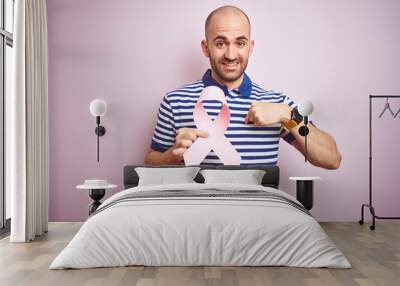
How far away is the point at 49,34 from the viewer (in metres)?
7.05

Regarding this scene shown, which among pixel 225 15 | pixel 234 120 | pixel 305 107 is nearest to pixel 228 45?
pixel 225 15

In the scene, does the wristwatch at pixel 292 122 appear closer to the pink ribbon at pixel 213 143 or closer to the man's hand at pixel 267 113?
the man's hand at pixel 267 113

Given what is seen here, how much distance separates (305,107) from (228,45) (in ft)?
3.89

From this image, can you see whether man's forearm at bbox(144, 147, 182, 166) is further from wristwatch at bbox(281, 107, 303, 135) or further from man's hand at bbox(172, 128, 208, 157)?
wristwatch at bbox(281, 107, 303, 135)

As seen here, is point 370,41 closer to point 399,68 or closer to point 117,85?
point 399,68

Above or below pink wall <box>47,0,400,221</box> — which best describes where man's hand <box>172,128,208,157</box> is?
below

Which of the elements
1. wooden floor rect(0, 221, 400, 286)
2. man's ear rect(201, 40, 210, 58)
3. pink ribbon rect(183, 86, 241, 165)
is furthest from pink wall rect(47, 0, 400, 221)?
wooden floor rect(0, 221, 400, 286)

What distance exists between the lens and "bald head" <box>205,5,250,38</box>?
6.99 metres

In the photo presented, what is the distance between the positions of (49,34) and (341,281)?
4783 mm

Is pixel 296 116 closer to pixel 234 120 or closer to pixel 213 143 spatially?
pixel 234 120

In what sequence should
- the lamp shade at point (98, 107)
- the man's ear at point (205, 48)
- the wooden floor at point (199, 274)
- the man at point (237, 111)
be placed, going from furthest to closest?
the man's ear at point (205, 48) < the man at point (237, 111) < the lamp shade at point (98, 107) < the wooden floor at point (199, 274)

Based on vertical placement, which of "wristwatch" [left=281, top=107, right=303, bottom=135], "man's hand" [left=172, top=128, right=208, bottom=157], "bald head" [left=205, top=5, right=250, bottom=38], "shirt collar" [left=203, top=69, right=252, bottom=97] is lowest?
"man's hand" [left=172, top=128, right=208, bottom=157]

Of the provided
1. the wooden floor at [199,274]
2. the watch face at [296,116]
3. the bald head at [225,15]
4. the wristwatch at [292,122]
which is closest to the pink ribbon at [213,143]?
the wristwatch at [292,122]

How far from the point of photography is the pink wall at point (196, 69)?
702 centimetres
